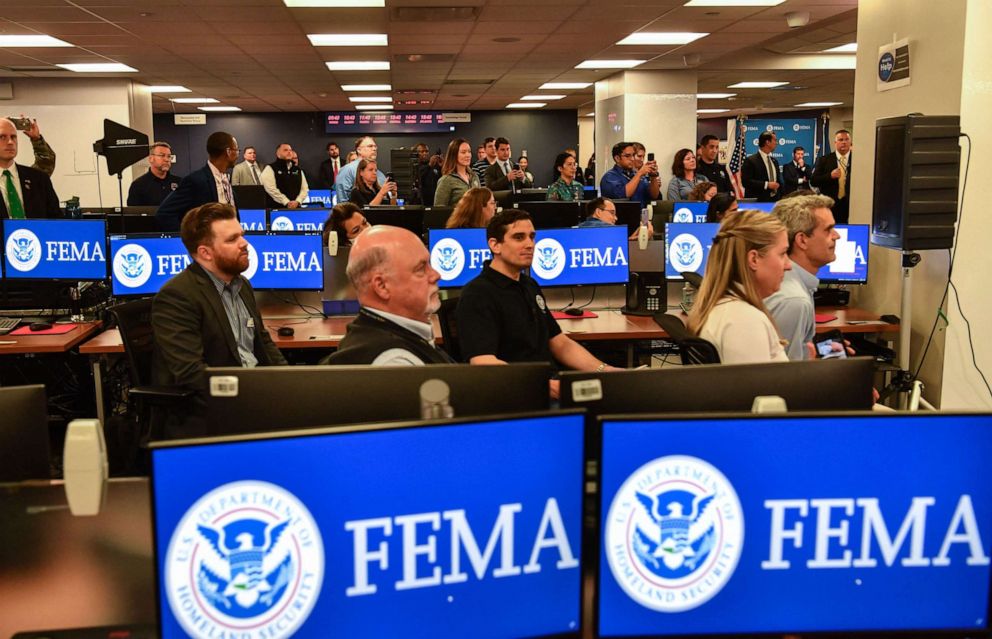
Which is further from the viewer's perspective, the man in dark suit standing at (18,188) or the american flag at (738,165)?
the american flag at (738,165)

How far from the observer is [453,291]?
5434 millimetres

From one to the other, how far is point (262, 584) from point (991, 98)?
454cm

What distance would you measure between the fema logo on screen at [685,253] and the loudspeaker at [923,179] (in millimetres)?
1147

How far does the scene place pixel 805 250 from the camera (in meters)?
3.49

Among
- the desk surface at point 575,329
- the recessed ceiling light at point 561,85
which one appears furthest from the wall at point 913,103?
the recessed ceiling light at point 561,85

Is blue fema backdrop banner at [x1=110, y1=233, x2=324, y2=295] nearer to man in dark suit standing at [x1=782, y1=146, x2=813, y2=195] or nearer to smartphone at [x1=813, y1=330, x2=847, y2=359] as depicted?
smartphone at [x1=813, y1=330, x2=847, y2=359]

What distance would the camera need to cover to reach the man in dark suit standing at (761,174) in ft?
32.8

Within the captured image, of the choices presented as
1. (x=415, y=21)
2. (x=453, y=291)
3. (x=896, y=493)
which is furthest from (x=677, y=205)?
(x=896, y=493)

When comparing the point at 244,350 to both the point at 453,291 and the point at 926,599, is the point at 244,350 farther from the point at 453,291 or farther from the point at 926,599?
the point at 926,599

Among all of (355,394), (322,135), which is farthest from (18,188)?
(322,135)

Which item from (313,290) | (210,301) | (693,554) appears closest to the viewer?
(693,554)

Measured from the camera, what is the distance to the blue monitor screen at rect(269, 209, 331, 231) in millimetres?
6887

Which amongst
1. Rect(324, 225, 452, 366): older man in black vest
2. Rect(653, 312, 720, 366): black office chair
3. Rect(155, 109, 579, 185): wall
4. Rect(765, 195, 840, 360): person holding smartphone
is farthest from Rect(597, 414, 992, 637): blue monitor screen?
Rect(155, 109, 579, 185): wall

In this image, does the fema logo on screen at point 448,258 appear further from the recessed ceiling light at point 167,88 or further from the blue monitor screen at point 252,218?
the recessed ceiling light at point 167,88
